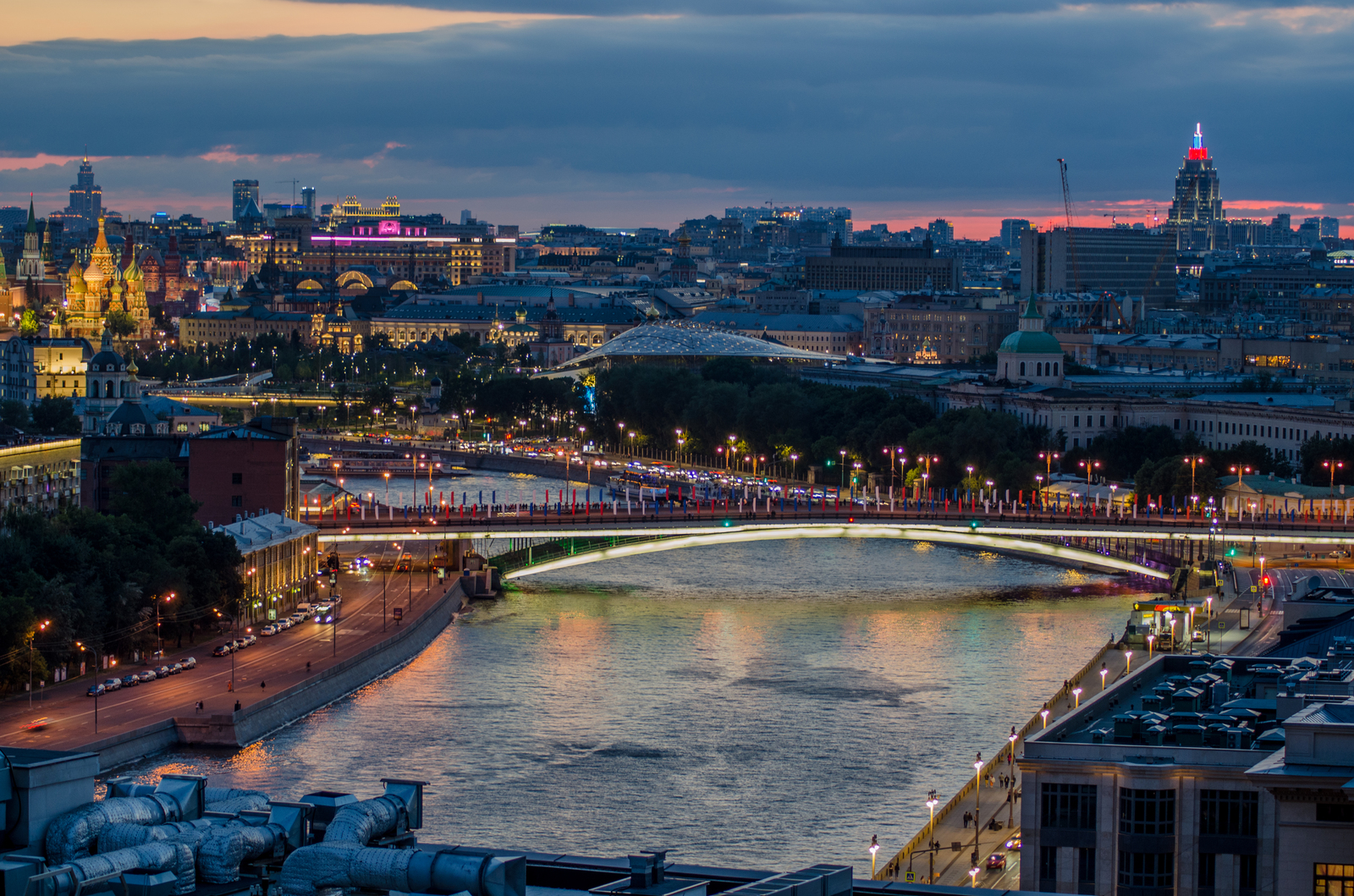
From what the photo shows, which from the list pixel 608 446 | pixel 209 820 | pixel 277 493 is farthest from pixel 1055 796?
pixel 608 446

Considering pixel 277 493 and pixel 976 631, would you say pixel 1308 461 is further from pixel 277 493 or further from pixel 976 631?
pixel 277 493

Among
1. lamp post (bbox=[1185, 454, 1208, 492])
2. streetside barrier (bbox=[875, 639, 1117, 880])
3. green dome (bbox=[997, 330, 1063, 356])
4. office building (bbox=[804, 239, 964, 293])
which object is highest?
office building (bbox=[804, 239, 964, 293])

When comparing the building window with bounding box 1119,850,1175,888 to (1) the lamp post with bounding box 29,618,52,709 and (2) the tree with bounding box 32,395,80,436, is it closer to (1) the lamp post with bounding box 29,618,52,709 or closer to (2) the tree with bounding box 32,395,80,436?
(1) the lamp post with bounding box 29,618,52,709

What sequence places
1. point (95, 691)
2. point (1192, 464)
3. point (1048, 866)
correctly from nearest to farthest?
point (1048, 866) < point (95, 691) < point (1192, 464)

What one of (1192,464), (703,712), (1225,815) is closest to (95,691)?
(703,712)

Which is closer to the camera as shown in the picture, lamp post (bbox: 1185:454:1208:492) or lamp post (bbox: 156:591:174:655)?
lamp post (bbox: 156:591:174:655)

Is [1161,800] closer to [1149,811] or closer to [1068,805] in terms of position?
[1149,811]

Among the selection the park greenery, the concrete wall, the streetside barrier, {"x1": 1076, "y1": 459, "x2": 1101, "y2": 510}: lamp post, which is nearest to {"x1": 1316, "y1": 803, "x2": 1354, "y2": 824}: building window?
the streetside barrier
